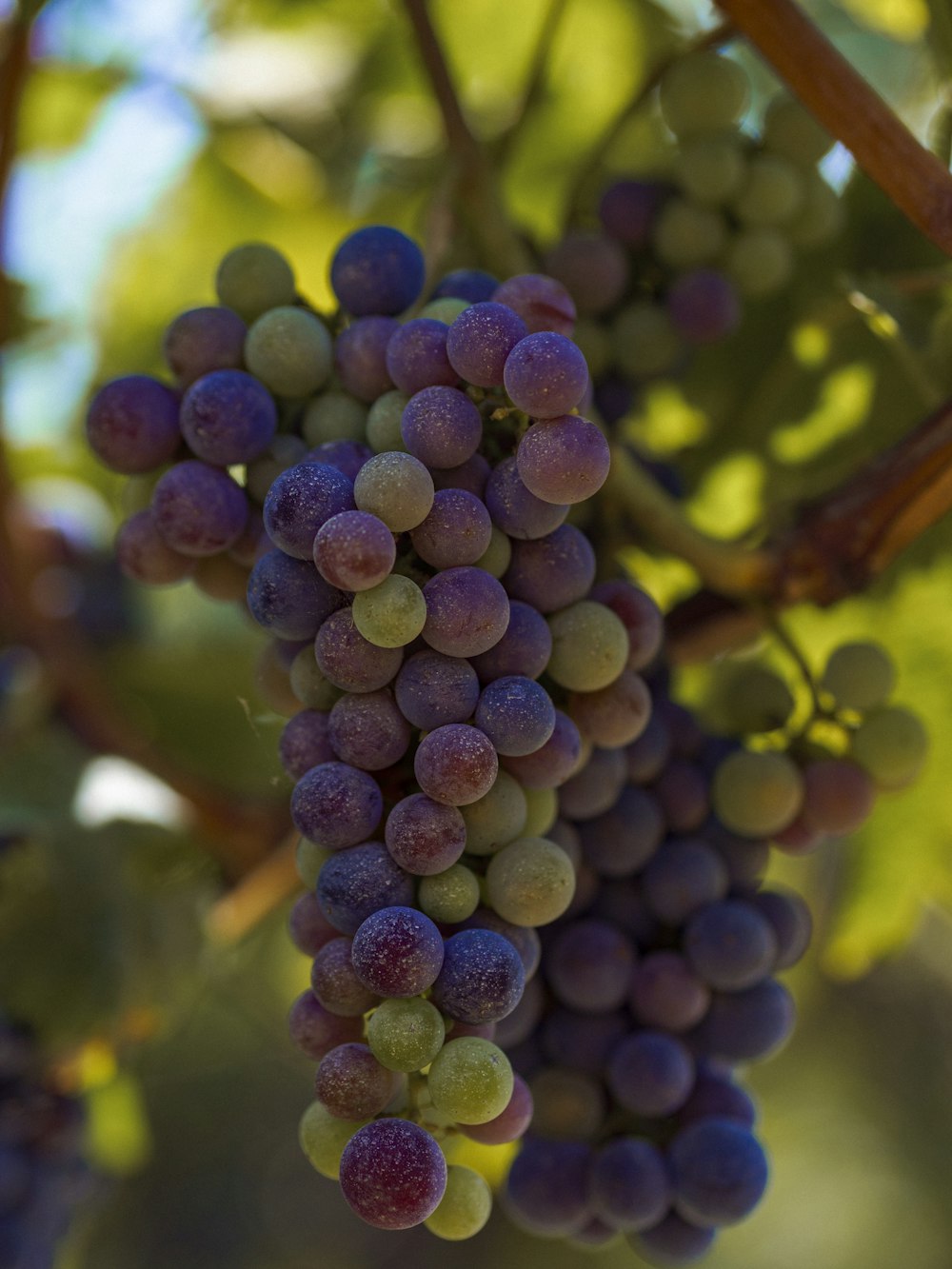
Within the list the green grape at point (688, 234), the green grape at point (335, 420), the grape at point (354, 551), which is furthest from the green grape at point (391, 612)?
the green grape at point (688, 234)

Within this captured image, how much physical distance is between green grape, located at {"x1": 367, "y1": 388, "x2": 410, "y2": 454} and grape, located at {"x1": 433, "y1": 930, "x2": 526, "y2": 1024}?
0.20 meters

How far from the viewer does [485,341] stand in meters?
0.47

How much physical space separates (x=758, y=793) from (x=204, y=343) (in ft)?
1.14

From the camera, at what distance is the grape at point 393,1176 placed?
15.8 inches

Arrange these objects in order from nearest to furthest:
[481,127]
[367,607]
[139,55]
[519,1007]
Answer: [367,607] < [519,1007] < [481,127] < [139,55]

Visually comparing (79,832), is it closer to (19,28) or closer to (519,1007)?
(519,1007)

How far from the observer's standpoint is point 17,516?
1.09 metres

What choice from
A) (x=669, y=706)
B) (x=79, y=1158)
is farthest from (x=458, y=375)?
(x=79, y=1158)

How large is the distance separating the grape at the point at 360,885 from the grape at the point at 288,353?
0.70 feet

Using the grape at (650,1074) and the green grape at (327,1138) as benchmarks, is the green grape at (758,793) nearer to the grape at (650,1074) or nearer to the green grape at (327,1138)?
the grape at (650,1074)

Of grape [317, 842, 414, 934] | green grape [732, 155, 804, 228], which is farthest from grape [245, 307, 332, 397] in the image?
green grape [732, 155, 804, 228]

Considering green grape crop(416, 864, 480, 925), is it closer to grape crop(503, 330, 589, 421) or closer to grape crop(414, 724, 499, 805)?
grape crop(414, 724, 499, 805)

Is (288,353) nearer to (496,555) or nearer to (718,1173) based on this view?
(496,555)

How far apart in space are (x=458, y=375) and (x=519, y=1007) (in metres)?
0.31
